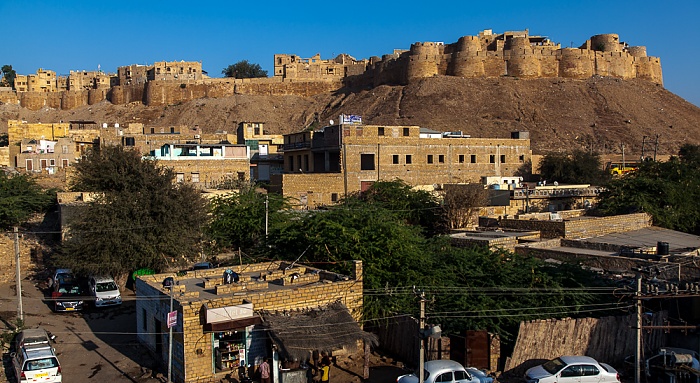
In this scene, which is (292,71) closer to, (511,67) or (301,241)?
(511,67)

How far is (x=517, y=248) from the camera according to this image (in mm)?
19094

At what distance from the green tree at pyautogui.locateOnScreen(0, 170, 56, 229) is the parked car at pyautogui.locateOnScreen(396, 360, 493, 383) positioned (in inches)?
775

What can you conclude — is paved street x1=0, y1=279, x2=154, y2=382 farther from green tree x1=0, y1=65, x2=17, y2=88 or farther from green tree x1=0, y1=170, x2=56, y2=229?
green tree x1=0, y1=65, x2=17, y2=88

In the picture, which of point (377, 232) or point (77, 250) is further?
point (77, 250)

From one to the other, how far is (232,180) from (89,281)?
14.3 metres

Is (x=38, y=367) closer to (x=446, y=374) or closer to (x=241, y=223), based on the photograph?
(x=446, y=374)

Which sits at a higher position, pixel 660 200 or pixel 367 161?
pixel 367 161

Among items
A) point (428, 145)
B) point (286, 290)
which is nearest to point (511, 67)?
point (428, 145)

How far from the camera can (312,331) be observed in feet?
40.5

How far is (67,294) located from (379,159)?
1728cm

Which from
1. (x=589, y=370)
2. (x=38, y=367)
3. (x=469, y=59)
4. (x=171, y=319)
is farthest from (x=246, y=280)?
(x=469, y=59)

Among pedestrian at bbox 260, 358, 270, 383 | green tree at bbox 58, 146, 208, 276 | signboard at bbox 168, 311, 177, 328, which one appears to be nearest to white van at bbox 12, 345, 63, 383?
signboard at bbox 168, 311, 177, 328

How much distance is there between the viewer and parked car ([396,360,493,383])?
11499mm

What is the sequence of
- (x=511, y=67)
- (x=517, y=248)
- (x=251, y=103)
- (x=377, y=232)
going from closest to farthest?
(x=377, y=232) < (x=517, y=248) < (x=511, y=67) < (x=251, y=103)
